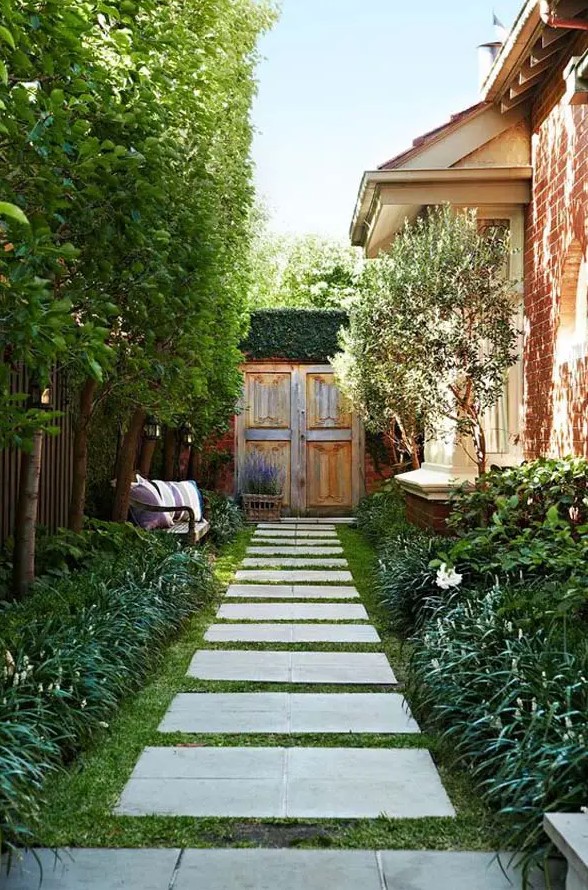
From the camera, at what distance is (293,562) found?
9789 millimetres

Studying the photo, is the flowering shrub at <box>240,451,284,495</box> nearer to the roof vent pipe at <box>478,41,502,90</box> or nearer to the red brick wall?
the roof vent pipe at <box>478,41,502,90</box>

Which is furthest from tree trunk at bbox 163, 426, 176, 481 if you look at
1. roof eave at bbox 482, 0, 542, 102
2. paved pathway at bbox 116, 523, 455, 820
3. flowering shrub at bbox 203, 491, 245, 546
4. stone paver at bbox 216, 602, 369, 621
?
roof eave at bbox 482, 0, 542, 102

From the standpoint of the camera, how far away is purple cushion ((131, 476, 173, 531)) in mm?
9539

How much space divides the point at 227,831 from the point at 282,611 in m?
4.05

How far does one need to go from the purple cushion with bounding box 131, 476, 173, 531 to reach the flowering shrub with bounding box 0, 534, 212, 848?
7.57 ft

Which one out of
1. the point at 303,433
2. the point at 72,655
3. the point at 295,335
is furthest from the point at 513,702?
the point at 295,335

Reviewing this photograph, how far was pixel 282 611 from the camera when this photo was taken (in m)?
7.08

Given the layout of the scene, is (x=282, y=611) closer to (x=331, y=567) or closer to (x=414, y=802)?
(x=331, y=567)

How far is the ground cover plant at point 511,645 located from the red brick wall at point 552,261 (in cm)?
56

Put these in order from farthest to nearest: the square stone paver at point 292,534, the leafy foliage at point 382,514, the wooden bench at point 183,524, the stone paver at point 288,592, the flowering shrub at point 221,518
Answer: the square stone paver at point 292,534, the flowering shrub at point 221,518, the leafy foliage at point 382,514, the wooden bench at point 183,524, the stone paver at point 288,592

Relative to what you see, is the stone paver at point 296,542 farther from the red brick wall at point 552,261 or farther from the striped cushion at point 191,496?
the red brick wall at point 552,261

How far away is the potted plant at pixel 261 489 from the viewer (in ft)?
47.1

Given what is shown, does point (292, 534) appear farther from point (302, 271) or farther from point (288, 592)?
point (302, 271)

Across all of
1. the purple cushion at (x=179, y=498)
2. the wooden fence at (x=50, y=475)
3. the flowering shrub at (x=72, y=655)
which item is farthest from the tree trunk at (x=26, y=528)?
the purple cushion at (x=179, y=498)
